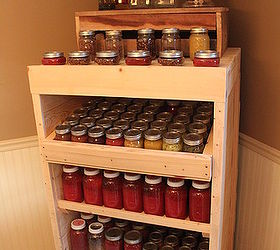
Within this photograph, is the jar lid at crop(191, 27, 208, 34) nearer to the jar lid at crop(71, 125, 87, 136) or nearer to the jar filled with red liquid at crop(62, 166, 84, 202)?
the jar lid at crop(71, 125, 87, 136)

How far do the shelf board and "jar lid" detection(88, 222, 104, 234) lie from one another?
0.11 meters

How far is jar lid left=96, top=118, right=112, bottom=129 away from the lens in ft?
4.32

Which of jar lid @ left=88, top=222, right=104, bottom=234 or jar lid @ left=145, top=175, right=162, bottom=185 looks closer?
jar lid @ left=145, top=175, right=162, bottom=185

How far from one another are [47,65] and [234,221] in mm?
1088

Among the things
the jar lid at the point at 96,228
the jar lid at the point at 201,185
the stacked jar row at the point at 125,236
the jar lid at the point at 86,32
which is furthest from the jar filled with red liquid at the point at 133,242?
the jar lid at the point at 86,32

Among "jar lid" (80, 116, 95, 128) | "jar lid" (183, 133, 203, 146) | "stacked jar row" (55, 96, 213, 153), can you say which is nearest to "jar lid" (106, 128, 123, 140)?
"stacked jar row" (55, 96, 213, 153)

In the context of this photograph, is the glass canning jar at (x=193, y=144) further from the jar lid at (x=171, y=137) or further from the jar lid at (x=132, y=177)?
the jar lid at (x=132, y=177)

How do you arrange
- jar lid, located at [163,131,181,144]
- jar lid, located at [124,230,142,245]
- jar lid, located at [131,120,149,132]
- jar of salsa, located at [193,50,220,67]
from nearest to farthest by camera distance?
jar of salsa, located at [193,50,220,67], jar lid, located at [163,131,181,144], jar lid, located at [131,120,149,132], jar lid, located at [124,230,142,245]

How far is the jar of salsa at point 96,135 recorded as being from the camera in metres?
1.27

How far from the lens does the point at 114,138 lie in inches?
49.0

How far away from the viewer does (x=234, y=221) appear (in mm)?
1630

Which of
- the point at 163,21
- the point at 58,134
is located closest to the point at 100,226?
the point at 58,134

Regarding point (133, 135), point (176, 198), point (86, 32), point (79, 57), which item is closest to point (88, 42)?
point (86, 32)

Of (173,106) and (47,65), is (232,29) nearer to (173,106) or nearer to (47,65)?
(173,106)
